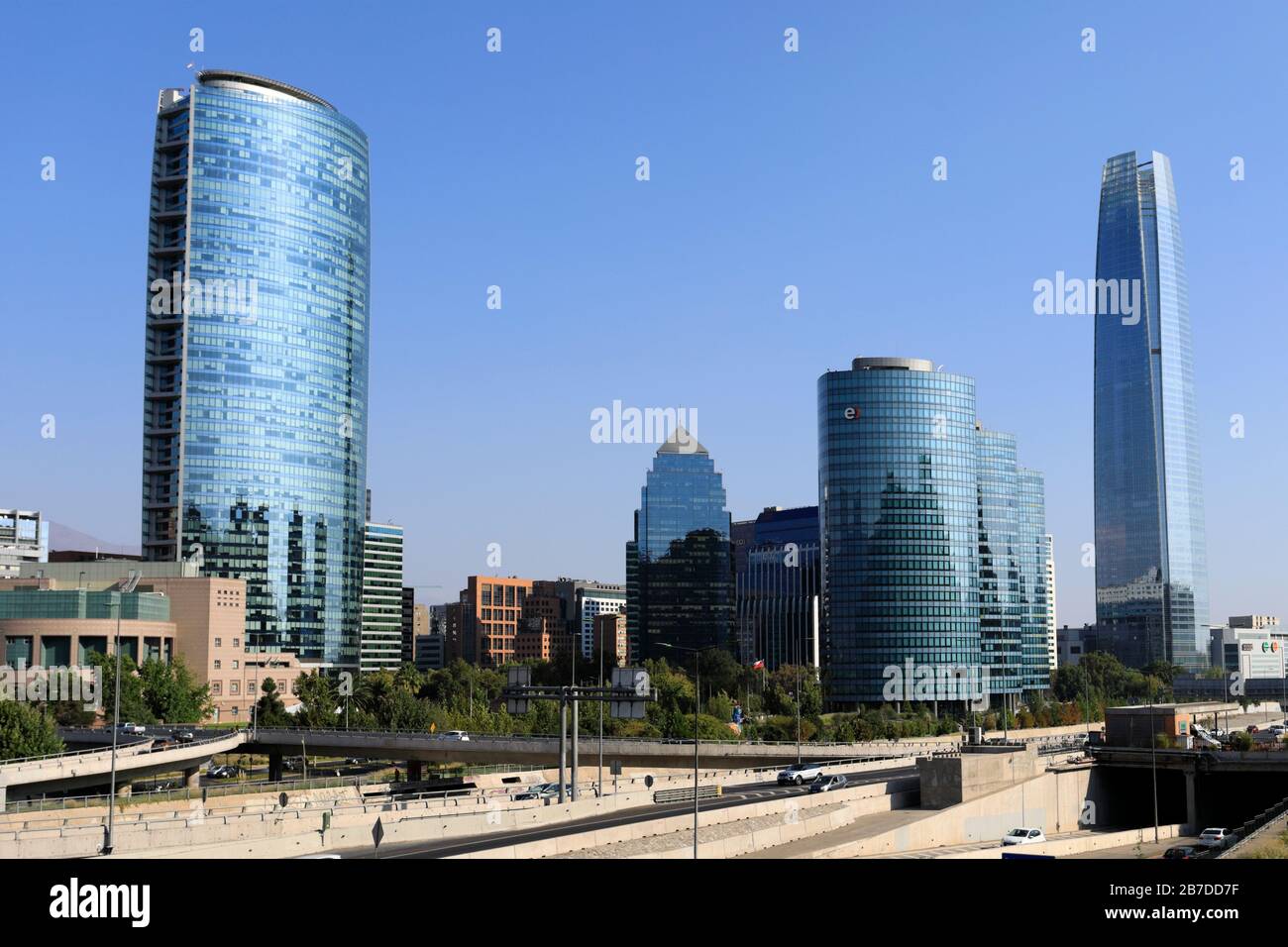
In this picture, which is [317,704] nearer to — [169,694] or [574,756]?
[169,694]

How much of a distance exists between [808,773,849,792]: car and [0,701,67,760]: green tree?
191ft

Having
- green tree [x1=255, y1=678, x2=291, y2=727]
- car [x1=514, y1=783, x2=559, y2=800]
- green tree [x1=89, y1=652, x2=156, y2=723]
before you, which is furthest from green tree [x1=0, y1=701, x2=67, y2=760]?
green tree [x1=255, y1=678, x2=291, y2=727]

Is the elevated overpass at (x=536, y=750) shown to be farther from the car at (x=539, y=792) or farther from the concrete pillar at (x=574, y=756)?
the concrete pillar at (x=574, y=756)

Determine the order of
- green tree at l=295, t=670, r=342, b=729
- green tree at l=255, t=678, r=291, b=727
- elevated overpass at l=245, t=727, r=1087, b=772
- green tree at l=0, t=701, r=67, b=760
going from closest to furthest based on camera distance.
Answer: green tree at l=0, t=701, r=67, b=760
elevated overpass at l=245, t=727, r=1087, b=772
green tree at l=295, t=670, r=342, b=729
green tree at l=255, t=678, r=291, b=727

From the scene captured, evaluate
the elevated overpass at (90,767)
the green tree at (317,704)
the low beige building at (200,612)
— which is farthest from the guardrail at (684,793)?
the low beige building at (200,612)

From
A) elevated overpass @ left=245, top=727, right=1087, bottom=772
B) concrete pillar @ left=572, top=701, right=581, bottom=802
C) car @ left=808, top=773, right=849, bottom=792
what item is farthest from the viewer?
elevated overpass @ left=245, top=727, right=1087, bottom=772

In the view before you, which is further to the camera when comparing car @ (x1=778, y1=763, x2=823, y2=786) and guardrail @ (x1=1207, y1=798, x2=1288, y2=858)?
car @ (x1=778, y1=763, x2=823, y2=786)

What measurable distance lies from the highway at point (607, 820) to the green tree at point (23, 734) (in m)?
52.2

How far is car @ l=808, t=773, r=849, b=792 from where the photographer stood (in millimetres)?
79375

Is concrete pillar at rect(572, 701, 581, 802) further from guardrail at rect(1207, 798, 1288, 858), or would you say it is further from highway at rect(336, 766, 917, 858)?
guardrail at rect(1207, 798, 1288, 858)

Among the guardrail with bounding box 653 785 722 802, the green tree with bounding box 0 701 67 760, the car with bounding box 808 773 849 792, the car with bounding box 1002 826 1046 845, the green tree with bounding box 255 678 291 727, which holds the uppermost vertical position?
→ the green tree with bounding box 0 701 67 760

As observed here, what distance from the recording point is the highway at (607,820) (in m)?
50.8

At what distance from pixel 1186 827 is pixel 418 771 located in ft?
201
